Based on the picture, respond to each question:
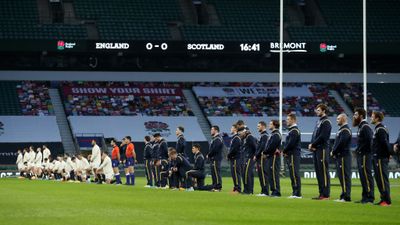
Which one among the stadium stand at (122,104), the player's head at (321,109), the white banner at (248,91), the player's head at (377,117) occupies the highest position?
the white banner at (248,91)

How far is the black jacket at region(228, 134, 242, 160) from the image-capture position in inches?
1093

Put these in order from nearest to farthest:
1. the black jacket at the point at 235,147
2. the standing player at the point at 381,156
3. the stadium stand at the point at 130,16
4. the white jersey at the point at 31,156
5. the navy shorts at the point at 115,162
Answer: the standing player at the point at 381,156 < the black jacket at the point at 235,147 < the navy shorts at the point at 115,162 < the white jersey at the point at 31,156 < the stadium stand at the point at 130,16

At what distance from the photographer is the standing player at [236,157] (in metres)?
27.8

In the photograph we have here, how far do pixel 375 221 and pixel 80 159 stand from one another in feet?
86.4

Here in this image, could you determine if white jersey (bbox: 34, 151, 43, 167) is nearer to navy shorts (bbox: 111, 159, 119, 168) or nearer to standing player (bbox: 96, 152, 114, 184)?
navy shorts (bbox: 111, 159, 119, 168)

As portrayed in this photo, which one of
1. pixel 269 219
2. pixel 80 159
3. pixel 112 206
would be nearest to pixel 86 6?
pixel 80 159

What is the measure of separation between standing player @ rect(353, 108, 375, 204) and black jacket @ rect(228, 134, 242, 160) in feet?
21.8

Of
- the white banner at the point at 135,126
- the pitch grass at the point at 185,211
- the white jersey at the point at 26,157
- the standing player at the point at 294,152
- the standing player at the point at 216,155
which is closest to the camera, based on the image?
the pitch grass at the point at 185,211

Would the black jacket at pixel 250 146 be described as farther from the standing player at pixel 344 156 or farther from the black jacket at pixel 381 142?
the black jacket at pixel 381 142

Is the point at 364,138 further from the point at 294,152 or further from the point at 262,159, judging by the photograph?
the point at 262,159

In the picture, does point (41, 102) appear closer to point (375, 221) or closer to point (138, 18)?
point (138, 18)

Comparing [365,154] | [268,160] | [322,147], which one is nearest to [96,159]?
[268,160]

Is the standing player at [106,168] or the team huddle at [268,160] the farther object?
the standing player at [106,168]

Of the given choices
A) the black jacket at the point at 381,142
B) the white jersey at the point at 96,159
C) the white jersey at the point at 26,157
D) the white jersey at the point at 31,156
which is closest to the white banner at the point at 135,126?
the white jersey at the point at 26,157
